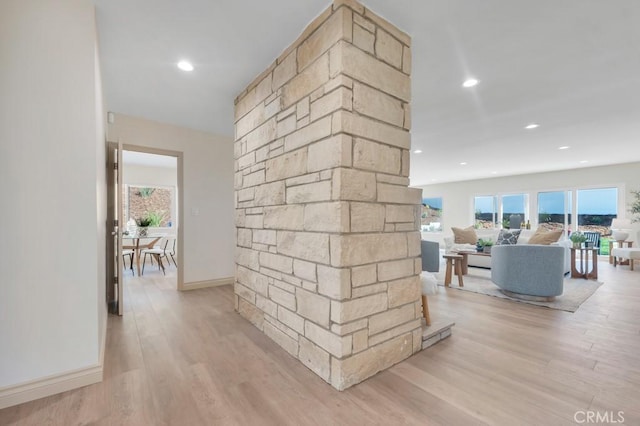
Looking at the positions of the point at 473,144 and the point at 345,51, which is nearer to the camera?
the point at 345,51

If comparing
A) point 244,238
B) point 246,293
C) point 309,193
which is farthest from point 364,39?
point 246,293

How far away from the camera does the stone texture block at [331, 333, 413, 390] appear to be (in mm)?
1711

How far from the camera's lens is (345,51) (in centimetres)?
173

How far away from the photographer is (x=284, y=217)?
2273 millimetres

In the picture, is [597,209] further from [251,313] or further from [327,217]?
[251,313]

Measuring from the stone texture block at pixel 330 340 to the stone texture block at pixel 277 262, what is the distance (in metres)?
0.45

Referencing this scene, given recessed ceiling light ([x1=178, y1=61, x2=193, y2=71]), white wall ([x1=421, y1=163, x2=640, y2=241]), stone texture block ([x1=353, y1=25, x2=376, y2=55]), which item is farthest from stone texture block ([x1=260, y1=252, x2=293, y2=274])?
white wall ([x1=421, y1=163, x2=640, y2=241])

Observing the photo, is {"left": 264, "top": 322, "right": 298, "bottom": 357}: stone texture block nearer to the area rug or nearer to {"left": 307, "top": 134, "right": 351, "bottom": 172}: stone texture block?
{"left": 307, "top": 134, "right": 351, "bottom": 172}: stone texture block

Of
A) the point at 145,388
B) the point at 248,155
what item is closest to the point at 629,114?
the point at 248,155

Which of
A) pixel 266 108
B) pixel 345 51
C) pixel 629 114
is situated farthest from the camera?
pixel 629 114

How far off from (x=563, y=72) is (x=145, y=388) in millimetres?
4247

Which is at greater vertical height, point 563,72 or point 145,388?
point 563,72

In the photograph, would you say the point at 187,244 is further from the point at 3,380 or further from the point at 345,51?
the point at 345,51

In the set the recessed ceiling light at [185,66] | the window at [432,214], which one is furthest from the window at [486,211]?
the recessed ceiling light at [185,66]
